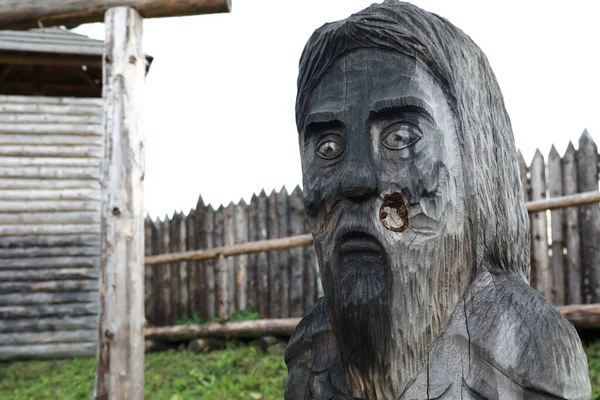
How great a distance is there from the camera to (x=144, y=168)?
Result: 5.43 meters

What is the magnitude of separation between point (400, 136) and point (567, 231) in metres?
4.44

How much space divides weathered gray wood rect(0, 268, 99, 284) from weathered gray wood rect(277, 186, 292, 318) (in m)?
3.28

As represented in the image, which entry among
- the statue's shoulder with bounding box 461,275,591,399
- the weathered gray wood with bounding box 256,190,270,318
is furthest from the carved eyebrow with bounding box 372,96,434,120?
the weathered gray wood with bounding box 256,190,270,318

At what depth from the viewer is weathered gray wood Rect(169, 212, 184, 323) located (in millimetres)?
9172

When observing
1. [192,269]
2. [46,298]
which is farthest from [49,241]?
[192,269]

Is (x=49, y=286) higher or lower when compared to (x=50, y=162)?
lower

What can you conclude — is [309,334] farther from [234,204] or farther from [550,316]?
[234,204]

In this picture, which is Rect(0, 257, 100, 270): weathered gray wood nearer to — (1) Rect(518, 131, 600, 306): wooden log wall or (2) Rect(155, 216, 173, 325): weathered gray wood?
(2) Rect(155, 216, 173, 325): weathered gray wood

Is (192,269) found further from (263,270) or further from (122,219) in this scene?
(122,219)

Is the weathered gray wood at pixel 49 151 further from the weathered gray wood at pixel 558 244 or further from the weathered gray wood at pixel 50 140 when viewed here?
the weathered gray wood at pixel 558 244

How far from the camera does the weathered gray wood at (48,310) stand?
9.25 meters

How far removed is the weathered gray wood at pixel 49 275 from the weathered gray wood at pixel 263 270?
9.61 ft

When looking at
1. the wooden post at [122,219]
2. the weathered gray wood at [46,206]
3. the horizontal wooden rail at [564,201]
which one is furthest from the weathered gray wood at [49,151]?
the horizontal wooden rail at [564,201]

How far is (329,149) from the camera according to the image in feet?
6.29
